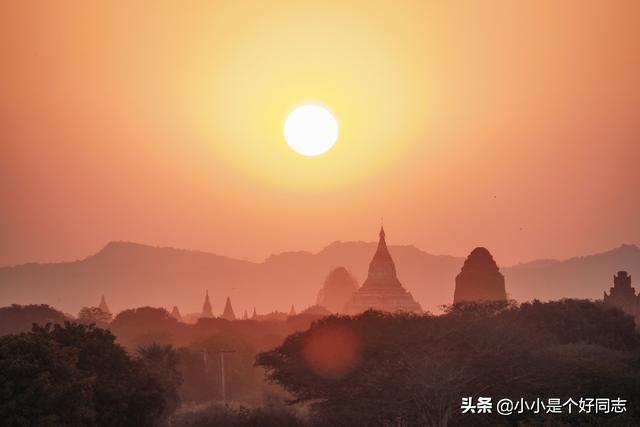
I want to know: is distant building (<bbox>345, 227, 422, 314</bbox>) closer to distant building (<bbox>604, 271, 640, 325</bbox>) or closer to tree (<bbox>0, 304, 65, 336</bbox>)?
distant building (<bbox>604, 271, 640, 325</bbox>)

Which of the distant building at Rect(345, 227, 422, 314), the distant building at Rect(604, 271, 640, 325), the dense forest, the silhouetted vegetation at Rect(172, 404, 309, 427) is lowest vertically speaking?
the silhouetted vegetation at Rect(172, 404, 309, 427)

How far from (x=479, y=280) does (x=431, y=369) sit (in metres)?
90.7

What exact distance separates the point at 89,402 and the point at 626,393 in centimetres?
2790

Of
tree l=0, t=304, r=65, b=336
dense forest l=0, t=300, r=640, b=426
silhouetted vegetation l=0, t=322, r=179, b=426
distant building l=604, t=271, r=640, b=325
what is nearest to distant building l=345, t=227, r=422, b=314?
distant building l=604, t=271, r=640, b=325

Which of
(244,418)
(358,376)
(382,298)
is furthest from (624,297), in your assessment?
(244,418)

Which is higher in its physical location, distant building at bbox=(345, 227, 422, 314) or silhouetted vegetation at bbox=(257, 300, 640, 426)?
distant building at bbox=(345, 227, 422, 314)

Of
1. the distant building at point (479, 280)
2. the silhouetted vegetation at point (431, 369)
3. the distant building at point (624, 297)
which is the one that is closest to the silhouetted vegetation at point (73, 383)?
the silhouetted vegetation at point (431, 369)

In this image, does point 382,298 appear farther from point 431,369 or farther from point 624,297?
point 431,369

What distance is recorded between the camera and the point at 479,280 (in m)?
149

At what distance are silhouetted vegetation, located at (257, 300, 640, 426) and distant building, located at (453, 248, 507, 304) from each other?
7831 centimetres

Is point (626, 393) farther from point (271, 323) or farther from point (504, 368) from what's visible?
point (271, 323)

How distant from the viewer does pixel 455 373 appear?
59.2 metres

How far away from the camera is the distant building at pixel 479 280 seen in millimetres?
147375

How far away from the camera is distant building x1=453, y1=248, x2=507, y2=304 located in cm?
14738
